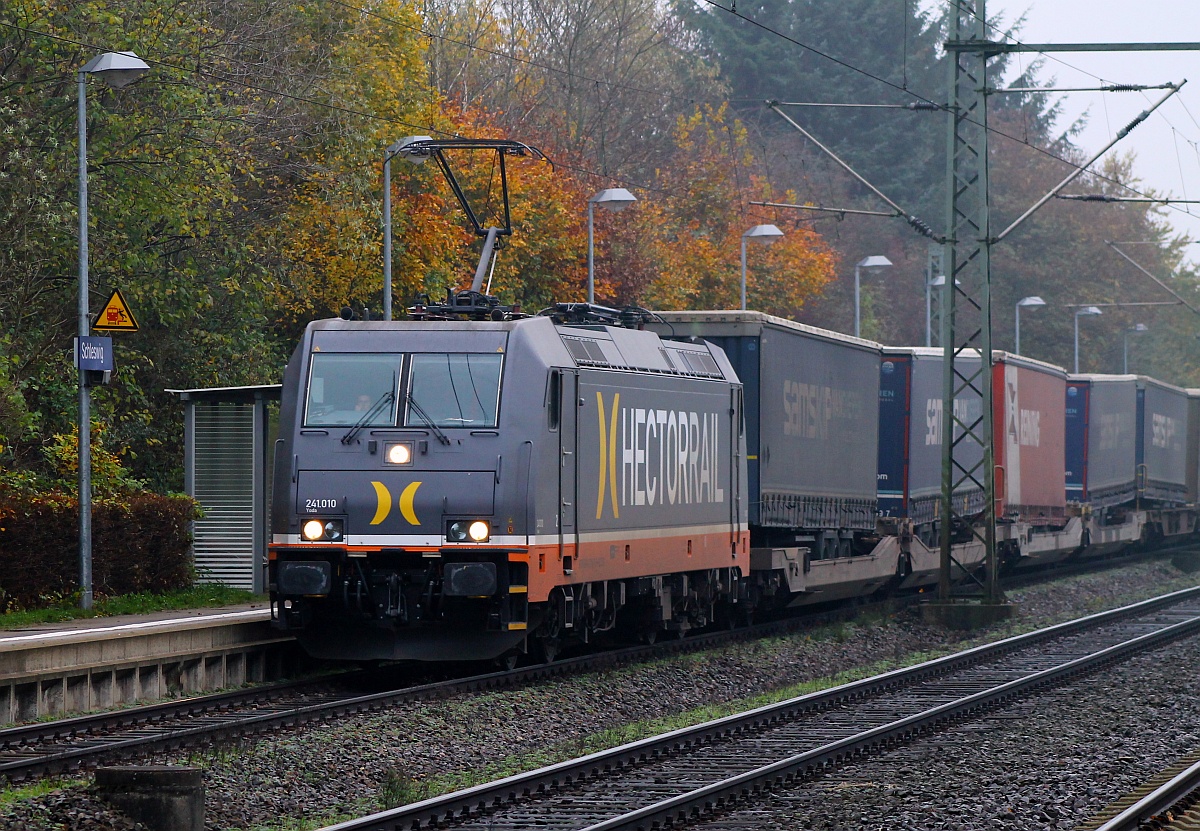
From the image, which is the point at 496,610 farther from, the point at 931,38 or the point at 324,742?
the point at 931,38

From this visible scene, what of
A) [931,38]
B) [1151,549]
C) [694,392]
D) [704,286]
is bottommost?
[1151,549]

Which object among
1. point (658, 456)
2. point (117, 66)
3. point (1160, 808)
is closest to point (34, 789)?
point (1160, 808)

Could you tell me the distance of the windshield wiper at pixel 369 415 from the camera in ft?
52.5

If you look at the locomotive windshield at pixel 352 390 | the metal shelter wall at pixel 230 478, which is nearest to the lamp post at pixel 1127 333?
the metal shelter wall at pixel 230 478

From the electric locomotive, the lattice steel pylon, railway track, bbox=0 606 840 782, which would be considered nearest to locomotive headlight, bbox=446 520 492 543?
the electric locomotive

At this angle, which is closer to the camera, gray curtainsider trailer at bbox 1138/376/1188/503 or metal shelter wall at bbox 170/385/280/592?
metal shelter wall at bbox 170/385/280/592

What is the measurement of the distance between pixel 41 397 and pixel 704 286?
98.2 feet

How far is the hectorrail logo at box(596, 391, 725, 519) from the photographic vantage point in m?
17.6

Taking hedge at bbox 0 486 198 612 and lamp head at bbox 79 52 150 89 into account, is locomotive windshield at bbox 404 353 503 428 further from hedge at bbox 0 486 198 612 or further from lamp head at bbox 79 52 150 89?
hedge at bbox 0 486 198 612

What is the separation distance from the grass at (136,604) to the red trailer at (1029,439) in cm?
1349

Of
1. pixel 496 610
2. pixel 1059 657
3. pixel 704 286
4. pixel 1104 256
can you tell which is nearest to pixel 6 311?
pixel 496 610

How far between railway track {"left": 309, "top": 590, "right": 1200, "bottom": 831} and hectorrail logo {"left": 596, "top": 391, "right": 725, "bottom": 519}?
2.88 metres

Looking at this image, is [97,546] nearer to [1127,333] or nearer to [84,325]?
[84,325]

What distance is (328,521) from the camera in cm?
1586
